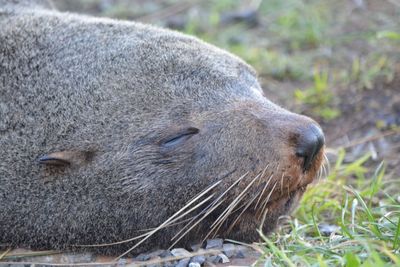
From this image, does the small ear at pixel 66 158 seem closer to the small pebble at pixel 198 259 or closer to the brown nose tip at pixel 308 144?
the small pebble at pixel 198 259

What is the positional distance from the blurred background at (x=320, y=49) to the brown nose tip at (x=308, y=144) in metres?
1.78

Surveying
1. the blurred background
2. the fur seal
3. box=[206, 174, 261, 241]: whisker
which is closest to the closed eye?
the fur seal

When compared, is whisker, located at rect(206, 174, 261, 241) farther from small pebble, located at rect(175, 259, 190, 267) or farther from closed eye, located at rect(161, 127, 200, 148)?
closed eye, located at rect(161, 127, 200, 148)

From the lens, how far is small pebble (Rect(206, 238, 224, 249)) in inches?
162

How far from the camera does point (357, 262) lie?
3.28m

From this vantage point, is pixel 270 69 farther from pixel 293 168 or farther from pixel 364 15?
pixel 293 168

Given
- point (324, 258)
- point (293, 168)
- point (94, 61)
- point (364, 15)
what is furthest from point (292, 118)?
point (364, 15)

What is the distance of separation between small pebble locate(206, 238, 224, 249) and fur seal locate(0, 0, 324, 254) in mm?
40

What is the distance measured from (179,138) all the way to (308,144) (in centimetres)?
67

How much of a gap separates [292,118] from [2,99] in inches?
A: 62.5

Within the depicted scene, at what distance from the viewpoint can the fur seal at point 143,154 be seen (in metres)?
3.97

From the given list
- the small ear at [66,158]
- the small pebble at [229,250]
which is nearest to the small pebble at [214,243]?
the small pebble at [229,250]

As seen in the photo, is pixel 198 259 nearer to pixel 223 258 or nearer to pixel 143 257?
pixel 223 258

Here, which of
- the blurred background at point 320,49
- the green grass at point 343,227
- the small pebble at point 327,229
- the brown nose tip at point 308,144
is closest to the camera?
the green grass at point 343,227
